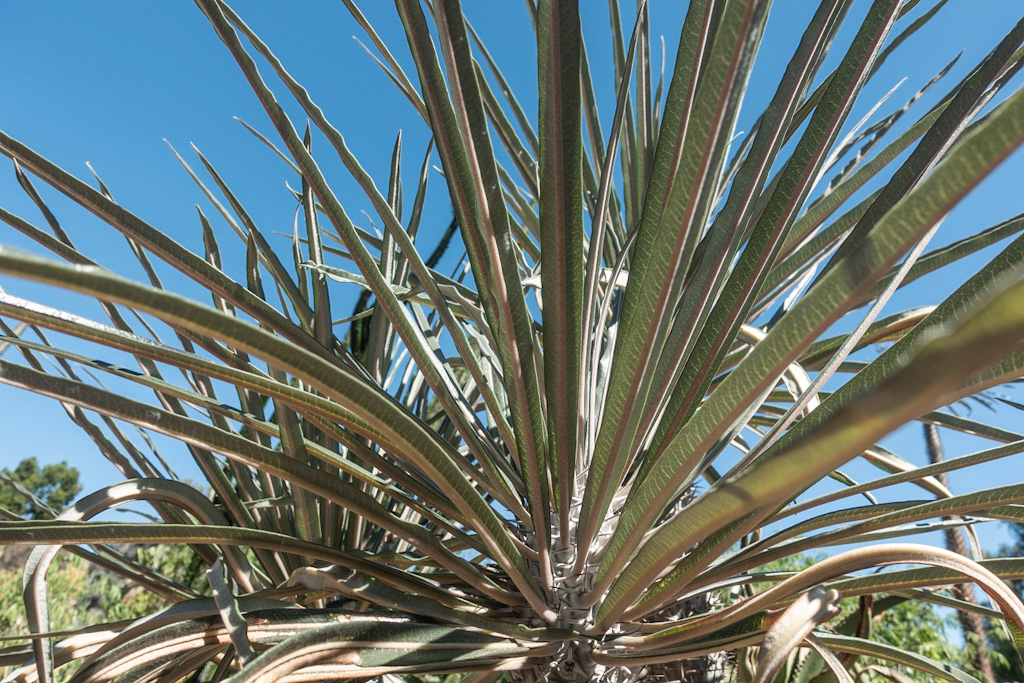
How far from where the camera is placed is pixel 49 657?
53 cm

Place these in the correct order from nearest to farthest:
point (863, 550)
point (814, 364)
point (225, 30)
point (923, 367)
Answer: point (923, 367), point (863, 550), point (225, 30), point (814, 364)

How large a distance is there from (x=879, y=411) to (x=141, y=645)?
1.86 feet

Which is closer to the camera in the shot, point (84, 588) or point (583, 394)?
point (583, 394)

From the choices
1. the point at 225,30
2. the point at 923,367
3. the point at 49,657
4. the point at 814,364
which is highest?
the point at 225,30

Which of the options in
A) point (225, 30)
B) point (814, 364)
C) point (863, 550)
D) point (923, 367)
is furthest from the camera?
point (814, 364)

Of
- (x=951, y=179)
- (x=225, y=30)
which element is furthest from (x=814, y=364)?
(x=225, y=30)

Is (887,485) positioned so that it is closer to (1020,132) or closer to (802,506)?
(802,506)

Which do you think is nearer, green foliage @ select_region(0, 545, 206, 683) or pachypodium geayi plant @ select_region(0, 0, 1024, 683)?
pachypodium geayi plant @ select_region(0, 0, 1024, 683)

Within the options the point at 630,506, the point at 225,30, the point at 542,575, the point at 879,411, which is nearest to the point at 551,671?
the point at 542,575

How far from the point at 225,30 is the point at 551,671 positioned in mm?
747

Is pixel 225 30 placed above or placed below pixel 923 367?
above

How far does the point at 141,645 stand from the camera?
0.52 m

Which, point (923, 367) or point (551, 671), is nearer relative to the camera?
point (923, 367)

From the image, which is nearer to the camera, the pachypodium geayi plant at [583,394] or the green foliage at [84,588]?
the pachypodium geayi plant at [583,394]
